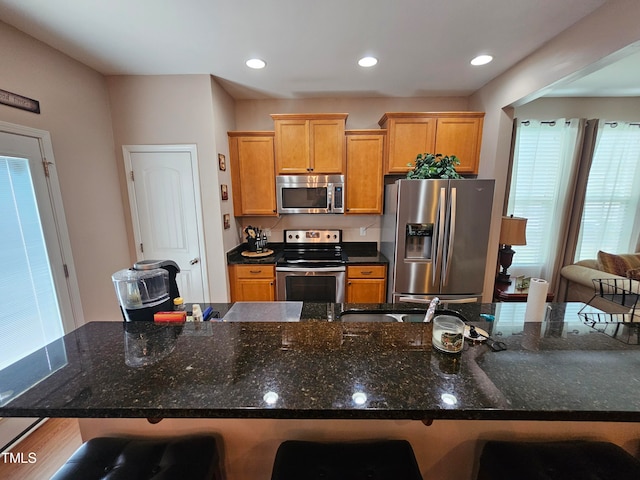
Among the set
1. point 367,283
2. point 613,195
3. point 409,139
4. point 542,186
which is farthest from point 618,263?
point 367,283

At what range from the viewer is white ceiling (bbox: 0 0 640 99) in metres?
1.58

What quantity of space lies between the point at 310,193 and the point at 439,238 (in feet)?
4.87

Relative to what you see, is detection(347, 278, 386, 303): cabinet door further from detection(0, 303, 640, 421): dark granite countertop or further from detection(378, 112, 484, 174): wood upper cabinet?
detection(0, 303, 640, 421): dark granite countertop

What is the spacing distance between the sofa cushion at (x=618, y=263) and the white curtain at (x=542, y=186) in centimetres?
40

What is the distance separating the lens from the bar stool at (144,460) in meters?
0.83

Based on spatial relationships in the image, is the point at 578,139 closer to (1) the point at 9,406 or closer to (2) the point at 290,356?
(2) the point at 290,356

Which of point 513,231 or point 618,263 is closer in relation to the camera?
point 513,231

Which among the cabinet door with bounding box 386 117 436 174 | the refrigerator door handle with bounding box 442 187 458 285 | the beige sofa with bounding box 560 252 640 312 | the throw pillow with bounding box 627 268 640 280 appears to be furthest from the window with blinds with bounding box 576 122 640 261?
the refrigerator door handle with bounding box 442 187 458 285

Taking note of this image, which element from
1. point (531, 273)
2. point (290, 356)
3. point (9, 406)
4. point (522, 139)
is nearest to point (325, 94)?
point (522, 139)

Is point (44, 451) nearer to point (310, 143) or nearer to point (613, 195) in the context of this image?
point (310, 143)

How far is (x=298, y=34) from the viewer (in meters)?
1.86

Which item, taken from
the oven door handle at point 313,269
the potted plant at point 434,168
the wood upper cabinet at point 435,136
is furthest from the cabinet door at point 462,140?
the oven door handle at point 313,269

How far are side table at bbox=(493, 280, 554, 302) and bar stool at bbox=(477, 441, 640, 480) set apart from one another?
219cm

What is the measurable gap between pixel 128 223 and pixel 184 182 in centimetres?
76
